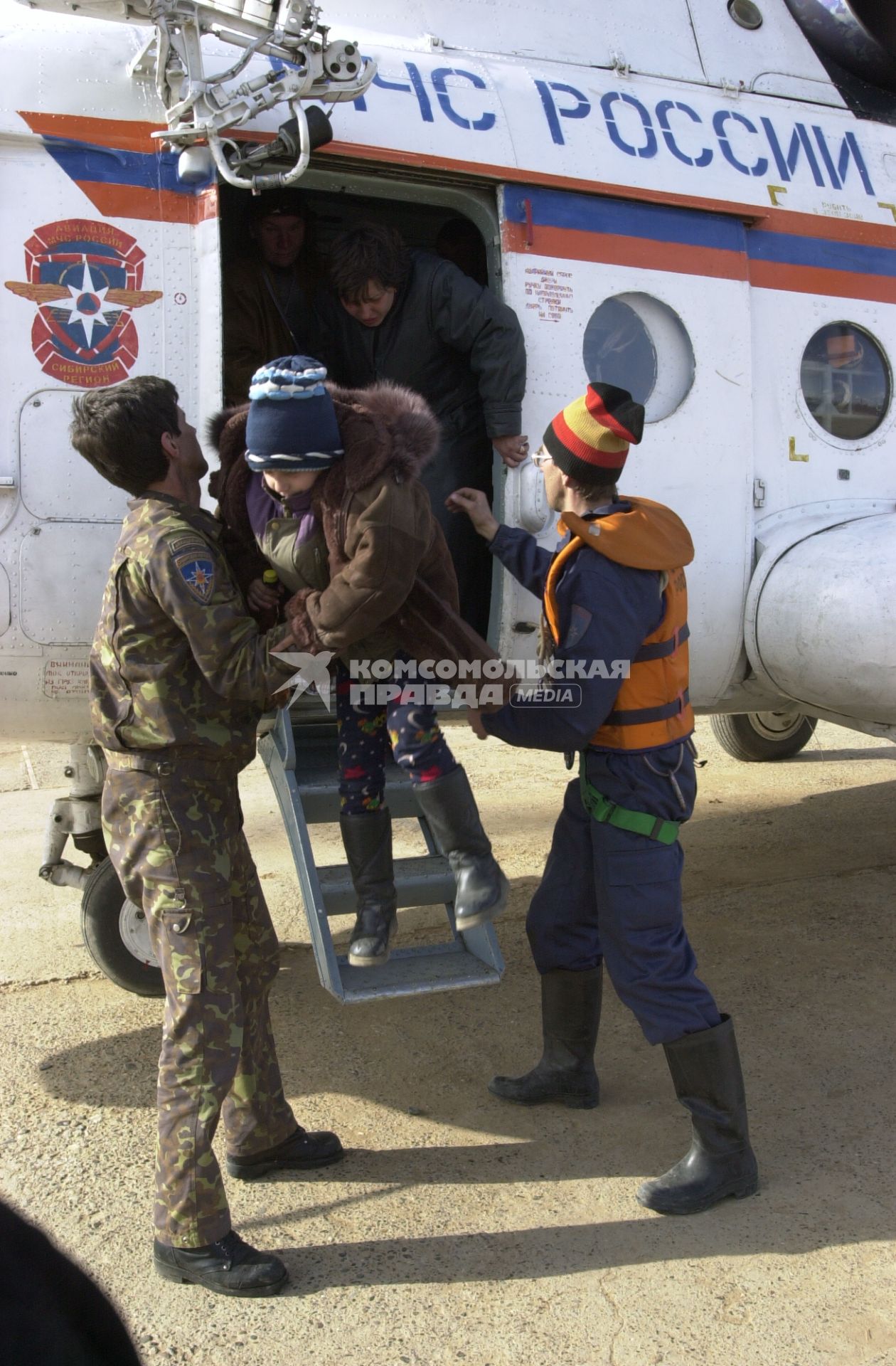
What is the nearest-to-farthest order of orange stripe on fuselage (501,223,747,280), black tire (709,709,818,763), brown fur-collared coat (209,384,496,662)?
brown fur-collared coat (209,384,496,662) < orange stripe on fuselage (501,223,747,280) < black tire (709,709,818,763)

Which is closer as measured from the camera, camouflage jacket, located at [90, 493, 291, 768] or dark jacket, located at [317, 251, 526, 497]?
camouflage jacket, located at [90, 493, 291, 768]

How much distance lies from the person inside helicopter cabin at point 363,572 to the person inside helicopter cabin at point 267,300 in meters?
1.38

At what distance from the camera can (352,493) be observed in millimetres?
2721

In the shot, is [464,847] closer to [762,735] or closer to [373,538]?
[373,538]

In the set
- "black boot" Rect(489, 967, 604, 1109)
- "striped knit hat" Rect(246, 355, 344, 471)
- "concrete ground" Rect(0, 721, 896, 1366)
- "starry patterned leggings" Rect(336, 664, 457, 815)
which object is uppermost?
"striped knit hat" Rect(246, 355, 344, 471)

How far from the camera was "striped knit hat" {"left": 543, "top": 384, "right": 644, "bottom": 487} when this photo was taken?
122 inches

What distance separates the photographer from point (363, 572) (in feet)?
8.64

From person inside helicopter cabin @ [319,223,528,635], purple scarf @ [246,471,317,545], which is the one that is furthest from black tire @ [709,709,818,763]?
purple scarf @ [246,471,317,545]

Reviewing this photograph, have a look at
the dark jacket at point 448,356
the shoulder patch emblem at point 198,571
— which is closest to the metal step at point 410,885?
the shoulder patch emblem at point 198,571

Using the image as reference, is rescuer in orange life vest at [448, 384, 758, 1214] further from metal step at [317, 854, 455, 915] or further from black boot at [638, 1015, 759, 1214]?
Answer: metal step at [317, 854, 455, 915]

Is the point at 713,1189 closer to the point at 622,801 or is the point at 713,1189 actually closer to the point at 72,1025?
the point at 622,801

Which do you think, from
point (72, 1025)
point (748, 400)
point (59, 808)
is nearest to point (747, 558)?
point (748, 400)

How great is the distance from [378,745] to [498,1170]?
4.25 feet

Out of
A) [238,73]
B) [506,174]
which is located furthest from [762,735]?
[238,73]
